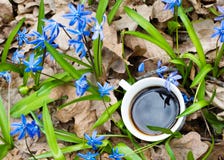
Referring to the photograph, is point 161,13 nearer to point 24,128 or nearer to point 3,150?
point 24,128

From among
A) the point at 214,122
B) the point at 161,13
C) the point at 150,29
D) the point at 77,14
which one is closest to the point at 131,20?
the point at 161,13

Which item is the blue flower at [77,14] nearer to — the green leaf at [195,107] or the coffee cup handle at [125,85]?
the coffee cup handle at [125,85]

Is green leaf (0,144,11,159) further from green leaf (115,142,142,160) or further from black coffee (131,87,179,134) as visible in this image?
black coffee (131,87,179,134)

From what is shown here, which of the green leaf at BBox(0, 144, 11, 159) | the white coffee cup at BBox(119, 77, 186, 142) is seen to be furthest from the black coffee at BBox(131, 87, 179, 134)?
the green leaf at BBox(0, 144, 11, 159)

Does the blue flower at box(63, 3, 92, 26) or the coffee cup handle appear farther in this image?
the coffee cup handle

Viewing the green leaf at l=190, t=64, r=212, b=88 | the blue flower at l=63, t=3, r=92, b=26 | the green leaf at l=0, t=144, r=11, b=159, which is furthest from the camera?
the green leaf at l=0, t=144, r=11, b=159

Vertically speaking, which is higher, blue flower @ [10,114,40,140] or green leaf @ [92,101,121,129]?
blue flower @ [10,114,40,140]
